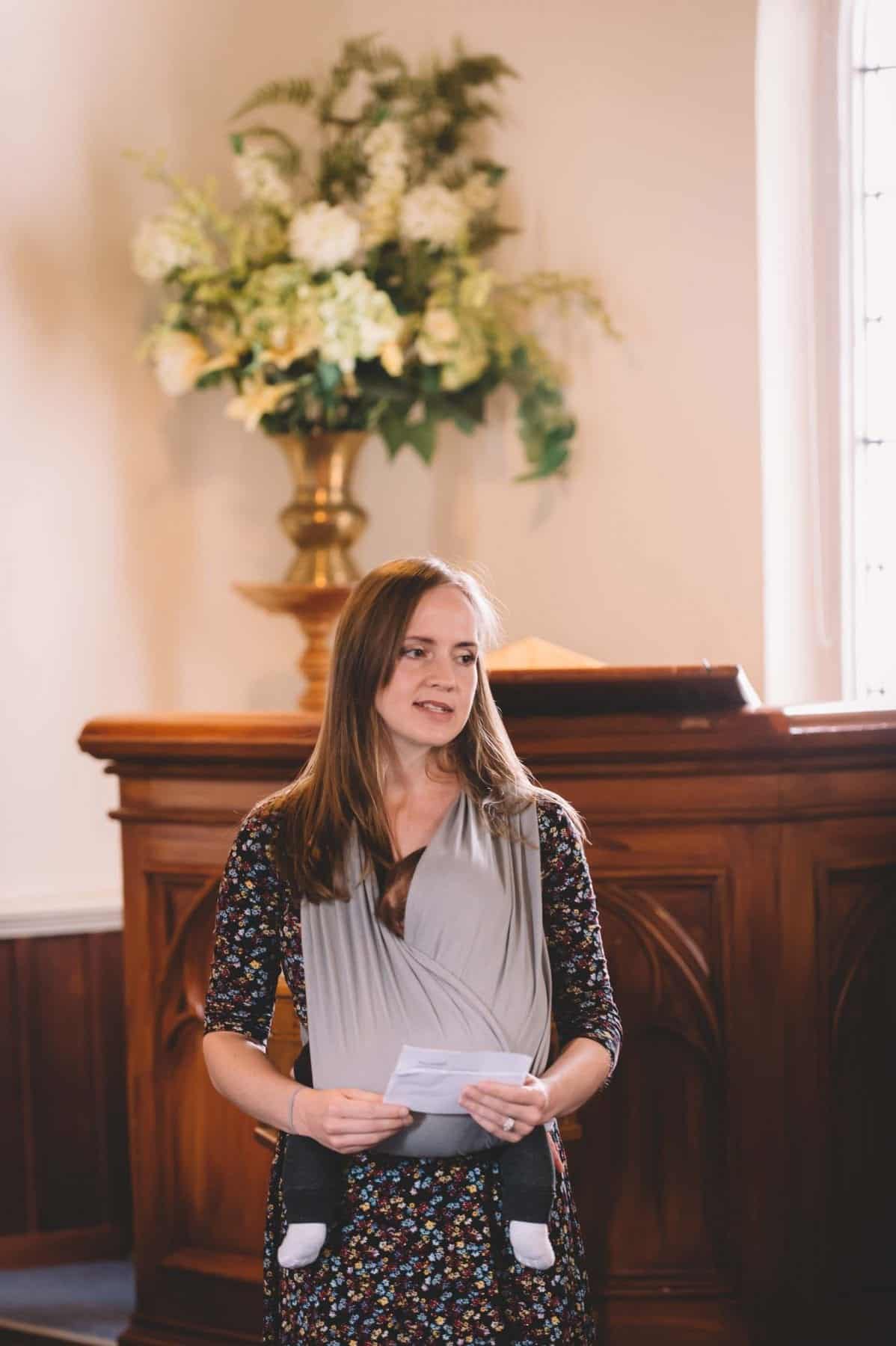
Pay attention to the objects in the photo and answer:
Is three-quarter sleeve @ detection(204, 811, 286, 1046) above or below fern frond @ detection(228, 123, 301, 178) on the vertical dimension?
below

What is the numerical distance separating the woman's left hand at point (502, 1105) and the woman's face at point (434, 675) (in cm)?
39

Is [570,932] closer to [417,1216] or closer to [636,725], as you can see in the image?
[417,1216]

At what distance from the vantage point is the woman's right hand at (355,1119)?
1.65m

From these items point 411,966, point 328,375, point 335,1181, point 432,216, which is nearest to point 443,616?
point 411,966

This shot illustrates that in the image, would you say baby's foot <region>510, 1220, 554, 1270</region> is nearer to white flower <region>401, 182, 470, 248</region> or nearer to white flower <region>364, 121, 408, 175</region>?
white flower <region>401, 182, 470, 248</region>

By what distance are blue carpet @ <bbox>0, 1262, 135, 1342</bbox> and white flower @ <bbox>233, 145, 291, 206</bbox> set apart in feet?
8.30

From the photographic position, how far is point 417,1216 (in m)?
1.74

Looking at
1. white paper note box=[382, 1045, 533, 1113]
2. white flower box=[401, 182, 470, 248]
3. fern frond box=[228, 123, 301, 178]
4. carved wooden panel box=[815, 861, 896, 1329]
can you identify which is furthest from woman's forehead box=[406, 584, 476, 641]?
fern frond box=[228, 123, 301, 178]

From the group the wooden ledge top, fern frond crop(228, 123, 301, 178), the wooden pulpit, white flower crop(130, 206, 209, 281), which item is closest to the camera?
the wooden ledge top

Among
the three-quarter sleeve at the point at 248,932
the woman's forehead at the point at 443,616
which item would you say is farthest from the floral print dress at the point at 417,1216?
the woman's forehead at the point at 443,616

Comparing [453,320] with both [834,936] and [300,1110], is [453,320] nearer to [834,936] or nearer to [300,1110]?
[834,936]

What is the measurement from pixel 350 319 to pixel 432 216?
347mm

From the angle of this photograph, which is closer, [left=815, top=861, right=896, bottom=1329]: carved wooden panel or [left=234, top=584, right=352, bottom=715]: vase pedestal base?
[left=815, top=861, right=896, bottom=1329]: carved wooden panel

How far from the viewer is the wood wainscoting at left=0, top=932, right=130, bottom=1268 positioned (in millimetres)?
3715
